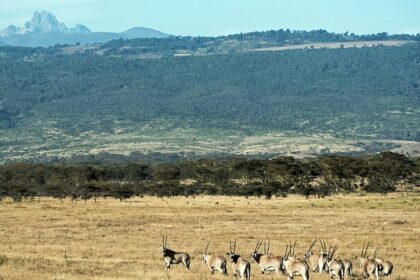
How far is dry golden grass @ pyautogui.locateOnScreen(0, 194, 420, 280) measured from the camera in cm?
2712

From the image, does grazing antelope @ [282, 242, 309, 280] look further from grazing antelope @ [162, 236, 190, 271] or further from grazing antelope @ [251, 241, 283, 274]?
grazing antelope @ [162, 236, 190, 271]

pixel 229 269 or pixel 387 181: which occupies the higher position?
pixel 229 269

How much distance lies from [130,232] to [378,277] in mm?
16934

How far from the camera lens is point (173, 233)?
127 ft

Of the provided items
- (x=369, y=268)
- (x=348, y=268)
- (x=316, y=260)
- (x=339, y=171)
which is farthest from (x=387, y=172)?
(x=348, y=268)

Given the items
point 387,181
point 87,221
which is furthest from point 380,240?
point 387,181

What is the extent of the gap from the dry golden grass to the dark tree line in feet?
56.9

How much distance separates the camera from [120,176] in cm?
10419

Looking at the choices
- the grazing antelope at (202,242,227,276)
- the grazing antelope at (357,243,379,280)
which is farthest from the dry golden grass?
the grazing antelope at (357,243,379,280)

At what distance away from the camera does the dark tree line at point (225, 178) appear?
76812 mm

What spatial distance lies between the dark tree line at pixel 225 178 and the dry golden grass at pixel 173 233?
17.3 metres

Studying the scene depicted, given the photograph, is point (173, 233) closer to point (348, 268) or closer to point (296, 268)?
point (348, 268)

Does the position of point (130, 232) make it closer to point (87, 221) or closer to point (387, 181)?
point (87, 221)

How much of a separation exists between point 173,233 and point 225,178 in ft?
180
